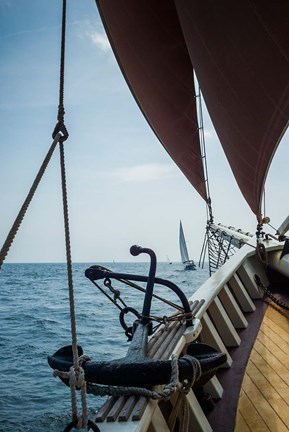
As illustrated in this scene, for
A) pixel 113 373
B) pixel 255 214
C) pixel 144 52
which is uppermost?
pixel 144 52

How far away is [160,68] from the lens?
700 centimetres

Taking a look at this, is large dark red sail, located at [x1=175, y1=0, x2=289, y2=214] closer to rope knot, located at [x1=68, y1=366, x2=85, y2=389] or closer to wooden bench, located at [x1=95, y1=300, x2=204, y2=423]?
wooden bench, located at [x1=95, y1=300, x2=204, y2=423]

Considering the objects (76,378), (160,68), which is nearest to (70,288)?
(76,378)

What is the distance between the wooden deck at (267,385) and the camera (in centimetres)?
206

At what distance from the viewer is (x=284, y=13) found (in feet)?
5.32

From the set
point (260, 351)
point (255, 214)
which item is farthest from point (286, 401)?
point (255, 214)

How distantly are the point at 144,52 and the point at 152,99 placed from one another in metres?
1.15

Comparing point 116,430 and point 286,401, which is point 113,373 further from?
point 286,401

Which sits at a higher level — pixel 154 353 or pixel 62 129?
pixel 62 129

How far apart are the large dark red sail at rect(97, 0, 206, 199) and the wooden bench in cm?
511

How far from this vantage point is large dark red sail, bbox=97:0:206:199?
20.0 ft

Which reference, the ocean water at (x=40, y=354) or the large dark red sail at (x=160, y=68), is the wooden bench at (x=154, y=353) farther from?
the large dark red sail at (x=160, y=68)

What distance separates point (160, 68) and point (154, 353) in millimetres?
6243

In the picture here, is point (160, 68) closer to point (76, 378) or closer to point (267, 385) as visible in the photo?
point (267, 385)
